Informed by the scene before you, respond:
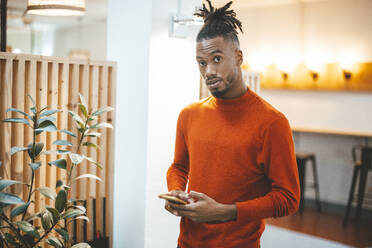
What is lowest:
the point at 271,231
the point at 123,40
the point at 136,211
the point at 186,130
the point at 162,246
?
the point at 271,231

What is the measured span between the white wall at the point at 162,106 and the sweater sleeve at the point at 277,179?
A: 4.51 feet

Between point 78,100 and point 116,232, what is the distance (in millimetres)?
1102

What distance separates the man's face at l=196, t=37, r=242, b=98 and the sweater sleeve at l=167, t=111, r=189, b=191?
0.30 meters

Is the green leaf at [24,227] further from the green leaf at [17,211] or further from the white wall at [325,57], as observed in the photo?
the white wall at [325,57]

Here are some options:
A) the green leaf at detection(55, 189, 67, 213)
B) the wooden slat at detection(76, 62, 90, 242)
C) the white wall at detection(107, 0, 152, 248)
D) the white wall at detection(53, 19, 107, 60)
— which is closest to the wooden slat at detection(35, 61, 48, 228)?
the wooden slat at detection(76, 62, 90, 242)

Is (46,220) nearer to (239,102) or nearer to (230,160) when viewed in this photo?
(230,160)

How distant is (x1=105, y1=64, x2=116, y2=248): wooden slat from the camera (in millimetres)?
2705

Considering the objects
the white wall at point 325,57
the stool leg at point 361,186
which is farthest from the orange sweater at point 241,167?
the white wall at point 325,57

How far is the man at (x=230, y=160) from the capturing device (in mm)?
1522

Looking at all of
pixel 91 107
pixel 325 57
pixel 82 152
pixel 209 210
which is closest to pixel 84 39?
pixel 325 57

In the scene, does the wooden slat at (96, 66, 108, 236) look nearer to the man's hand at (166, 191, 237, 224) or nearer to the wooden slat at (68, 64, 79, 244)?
the wooden slat at (68, 64, 79, 244)

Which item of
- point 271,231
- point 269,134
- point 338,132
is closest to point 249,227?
point 269,134

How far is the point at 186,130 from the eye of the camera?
186 cm

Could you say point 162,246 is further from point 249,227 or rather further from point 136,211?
point 249,227
